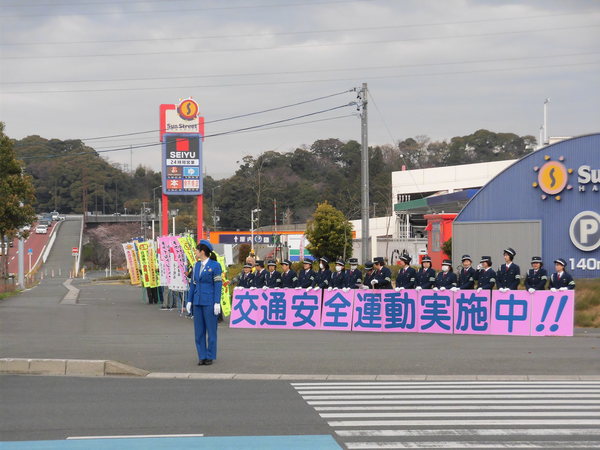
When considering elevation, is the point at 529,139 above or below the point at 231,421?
above

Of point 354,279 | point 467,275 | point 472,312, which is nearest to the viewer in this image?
point 472,312

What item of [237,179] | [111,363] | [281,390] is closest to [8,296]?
[111,363]

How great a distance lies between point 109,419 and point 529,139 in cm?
11703

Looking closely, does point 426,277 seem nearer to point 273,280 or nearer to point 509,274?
point 509,274

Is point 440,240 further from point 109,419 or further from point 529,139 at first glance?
point 529,139

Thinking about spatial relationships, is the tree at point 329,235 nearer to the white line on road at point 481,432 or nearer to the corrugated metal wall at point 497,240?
the corrugated metal wall at point 497,240

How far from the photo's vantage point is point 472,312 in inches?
742

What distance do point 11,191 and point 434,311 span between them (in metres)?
22.9

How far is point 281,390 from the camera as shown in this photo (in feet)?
35.9

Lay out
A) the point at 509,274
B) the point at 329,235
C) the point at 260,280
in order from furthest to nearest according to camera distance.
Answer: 1. the point at 329,235
2. the point at 260,280
3. the point at 509,274

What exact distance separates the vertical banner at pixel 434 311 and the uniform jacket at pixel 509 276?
4.44 ft

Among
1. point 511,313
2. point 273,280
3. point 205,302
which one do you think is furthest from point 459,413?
point 273,280

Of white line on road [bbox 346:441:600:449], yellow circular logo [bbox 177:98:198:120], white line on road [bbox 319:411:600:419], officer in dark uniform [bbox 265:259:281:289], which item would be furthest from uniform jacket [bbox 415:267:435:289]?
yellow circular logo [bbox 177:98:198:120]

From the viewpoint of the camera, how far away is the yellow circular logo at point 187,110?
46.6 metres
